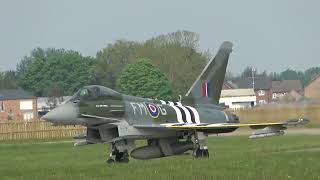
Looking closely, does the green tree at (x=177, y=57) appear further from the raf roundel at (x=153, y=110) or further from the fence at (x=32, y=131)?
the raf roundel at (x=153, y=110)

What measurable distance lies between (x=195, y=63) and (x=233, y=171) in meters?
106

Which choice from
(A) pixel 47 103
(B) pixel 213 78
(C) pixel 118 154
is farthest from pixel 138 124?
(A) pixel 47 103

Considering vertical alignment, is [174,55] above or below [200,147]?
above

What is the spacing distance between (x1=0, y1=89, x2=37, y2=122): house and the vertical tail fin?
9725 centimetres

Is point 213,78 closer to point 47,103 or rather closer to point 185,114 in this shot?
point 185,114

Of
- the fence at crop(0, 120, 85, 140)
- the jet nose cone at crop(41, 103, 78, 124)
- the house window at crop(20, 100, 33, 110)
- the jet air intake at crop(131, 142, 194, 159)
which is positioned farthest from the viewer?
the house window at crop(20, 100, 33, 110)

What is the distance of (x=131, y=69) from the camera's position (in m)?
119

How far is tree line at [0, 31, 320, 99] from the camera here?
11794 cm

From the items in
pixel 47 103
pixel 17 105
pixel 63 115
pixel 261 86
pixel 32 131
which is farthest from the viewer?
pixel 261 86

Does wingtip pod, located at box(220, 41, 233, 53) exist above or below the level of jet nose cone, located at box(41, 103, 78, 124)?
above

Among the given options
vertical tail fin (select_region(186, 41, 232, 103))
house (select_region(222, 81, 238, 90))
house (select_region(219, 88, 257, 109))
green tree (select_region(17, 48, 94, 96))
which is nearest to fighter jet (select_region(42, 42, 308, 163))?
vertical tail fin (select_region(186, 41, 232, 103))

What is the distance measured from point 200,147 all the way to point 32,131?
35033mm

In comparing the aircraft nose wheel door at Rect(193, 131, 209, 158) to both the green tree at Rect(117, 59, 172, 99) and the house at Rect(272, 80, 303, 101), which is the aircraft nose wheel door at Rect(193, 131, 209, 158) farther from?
the house at Rect(272, 80, 303, 101)

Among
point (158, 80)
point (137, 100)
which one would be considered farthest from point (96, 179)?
point (158, 80)
